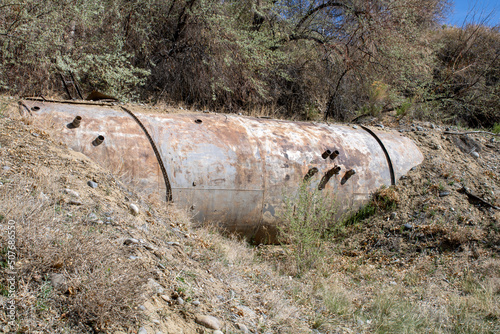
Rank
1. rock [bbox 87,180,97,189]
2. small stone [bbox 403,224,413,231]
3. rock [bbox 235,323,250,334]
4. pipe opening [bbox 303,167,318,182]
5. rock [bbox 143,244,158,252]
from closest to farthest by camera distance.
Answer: rock [bbox 235,323,250,334]
rock [bbox 143,244,158,252]
rock [bbox 87,180,97,189]
pipe opening [bbox 303,167,318,182]
small stone [bbox 403,224,413,231]

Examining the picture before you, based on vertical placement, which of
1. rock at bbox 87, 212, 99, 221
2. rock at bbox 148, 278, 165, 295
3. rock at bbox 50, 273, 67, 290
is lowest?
rock at bbox 148, 278, 165, 295

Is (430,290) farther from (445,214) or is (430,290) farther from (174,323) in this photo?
(174,323)

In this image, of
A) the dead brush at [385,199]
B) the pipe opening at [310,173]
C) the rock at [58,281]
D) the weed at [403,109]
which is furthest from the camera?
the weed at [403,109]

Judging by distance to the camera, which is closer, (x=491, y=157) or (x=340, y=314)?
(x=340, y=314)

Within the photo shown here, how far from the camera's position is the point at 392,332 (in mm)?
3688

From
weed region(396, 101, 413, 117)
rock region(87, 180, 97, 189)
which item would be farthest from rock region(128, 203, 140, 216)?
weed region(396, 101, 413, 117)

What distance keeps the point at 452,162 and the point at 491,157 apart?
0.89m

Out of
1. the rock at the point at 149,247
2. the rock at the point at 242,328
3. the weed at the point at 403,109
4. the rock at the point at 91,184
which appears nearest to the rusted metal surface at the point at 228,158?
the rock at the point at 91,184

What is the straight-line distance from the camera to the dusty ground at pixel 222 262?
2432 mm

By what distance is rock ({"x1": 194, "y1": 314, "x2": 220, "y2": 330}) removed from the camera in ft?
8.89

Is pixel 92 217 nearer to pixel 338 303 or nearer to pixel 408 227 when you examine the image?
pixel 338 303

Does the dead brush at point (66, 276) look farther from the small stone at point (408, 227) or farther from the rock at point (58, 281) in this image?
the small stone at point (408, 227)

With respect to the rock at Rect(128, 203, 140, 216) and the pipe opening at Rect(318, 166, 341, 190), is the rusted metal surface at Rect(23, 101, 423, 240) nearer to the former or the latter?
the pipe opening at Rect(318, 166, 341, 190)

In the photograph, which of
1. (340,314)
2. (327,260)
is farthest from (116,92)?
(340,314)
